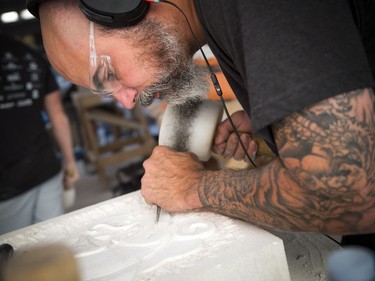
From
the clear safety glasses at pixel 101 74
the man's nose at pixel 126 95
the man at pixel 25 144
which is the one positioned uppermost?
the clear safety glasses at pixel 101 74

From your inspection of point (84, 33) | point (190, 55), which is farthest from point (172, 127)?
point (84, 33)

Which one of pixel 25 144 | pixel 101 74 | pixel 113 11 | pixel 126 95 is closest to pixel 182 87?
pixel 126 95

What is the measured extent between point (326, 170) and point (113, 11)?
71 cm

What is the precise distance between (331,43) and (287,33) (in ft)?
0.31

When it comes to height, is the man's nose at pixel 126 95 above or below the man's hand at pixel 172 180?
above

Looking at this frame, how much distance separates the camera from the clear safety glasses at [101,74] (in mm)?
1213

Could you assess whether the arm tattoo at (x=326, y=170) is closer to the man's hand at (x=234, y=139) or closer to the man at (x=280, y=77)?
the man at (x=280, y=77)

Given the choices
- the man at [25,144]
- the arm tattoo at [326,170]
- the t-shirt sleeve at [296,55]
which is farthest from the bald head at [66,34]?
the man at [25,144]

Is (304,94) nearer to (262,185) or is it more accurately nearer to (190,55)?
(262,185)

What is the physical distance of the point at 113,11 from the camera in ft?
3.61

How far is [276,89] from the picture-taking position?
863 millimetres

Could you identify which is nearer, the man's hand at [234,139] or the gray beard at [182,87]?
the gray beard at [182,87]

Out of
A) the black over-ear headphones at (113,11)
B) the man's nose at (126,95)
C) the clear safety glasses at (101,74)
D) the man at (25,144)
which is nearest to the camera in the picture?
the black over-ear headphones at (113,11)

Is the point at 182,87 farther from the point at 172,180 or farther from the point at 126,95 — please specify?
the point at 172,180
